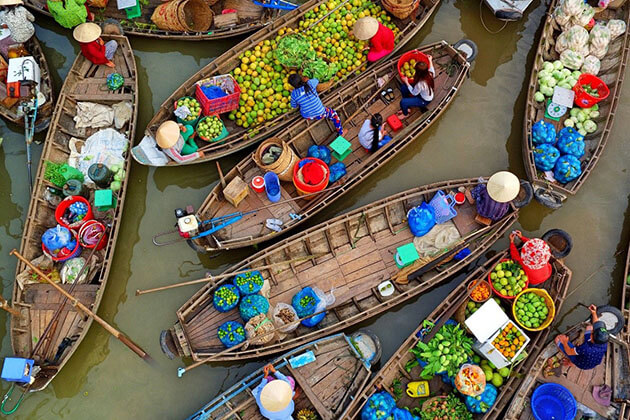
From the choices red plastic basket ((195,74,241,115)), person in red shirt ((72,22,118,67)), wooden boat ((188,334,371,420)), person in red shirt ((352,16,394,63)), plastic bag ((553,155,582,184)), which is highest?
person in red shirt ((352,16,394,63))

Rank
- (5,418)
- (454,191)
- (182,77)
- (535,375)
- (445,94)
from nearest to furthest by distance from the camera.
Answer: (535,375)
(5,418)
(454,191)
(445,94)
(182,77)

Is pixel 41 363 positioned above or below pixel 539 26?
below

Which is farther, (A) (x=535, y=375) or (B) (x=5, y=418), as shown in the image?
(B) (x=5, y=418)

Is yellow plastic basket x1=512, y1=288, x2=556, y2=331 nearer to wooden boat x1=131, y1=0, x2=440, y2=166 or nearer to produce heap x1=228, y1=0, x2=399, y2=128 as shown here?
wooden boat x1=131, y1=0, x2=440, y2=166

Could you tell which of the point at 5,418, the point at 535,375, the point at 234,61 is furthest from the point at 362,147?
the point at 5,418

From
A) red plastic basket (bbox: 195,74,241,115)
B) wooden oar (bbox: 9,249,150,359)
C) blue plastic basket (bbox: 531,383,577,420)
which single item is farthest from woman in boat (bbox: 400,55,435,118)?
wooden oar (bbox: 9,249,150,359)

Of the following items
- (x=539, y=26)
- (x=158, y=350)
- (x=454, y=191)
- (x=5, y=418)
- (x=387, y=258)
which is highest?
(x=539, y=26)

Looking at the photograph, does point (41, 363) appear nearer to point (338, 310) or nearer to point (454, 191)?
point (338, 310)
